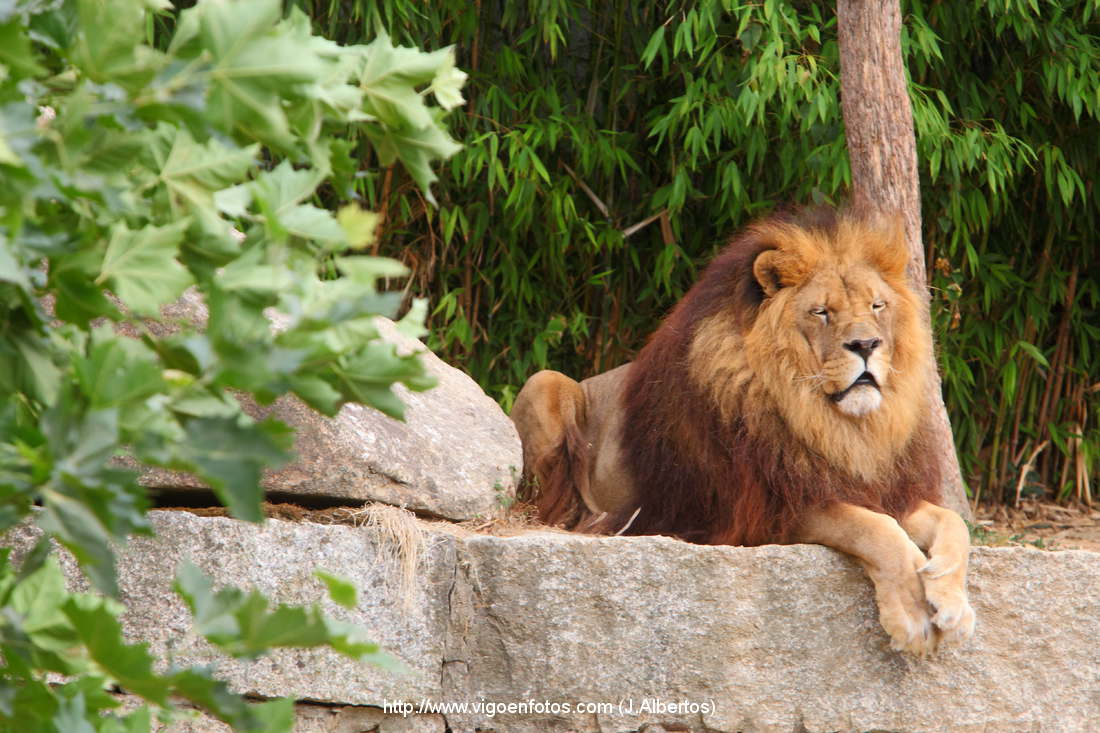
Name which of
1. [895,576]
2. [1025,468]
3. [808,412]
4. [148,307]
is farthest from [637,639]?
[1025,468]

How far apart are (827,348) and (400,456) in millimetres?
1321

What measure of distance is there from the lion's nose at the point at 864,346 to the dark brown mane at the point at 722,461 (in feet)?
1.02

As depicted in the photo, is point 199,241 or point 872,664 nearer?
point 199,241

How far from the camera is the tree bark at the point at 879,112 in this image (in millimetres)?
4559

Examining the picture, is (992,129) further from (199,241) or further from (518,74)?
(199,241)

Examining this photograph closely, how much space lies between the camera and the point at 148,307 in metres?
1.21

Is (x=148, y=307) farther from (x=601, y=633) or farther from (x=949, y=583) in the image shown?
(x=949, y=583)

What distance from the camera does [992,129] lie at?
18.2 feet

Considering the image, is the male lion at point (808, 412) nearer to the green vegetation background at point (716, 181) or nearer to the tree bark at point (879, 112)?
the tree bark at point (879, 112)

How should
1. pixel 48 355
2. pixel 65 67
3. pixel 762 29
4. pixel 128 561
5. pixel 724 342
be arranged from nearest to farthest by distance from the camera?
pixel 48 355
pixel 65 67
pixel 128 561
pixel 724 342
pixel 762 29

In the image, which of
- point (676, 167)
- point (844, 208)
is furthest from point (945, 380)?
point (844, 208)

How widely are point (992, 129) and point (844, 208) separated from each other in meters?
1.94

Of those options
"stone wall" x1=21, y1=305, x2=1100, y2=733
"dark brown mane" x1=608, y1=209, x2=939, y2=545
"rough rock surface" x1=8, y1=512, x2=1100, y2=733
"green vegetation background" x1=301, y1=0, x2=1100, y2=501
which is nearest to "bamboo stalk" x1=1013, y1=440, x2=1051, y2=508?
"green vegetation background" x1=301, y1=0, x2=1100, y2=501

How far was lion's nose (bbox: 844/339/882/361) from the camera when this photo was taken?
359 centimetres
